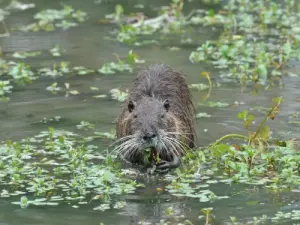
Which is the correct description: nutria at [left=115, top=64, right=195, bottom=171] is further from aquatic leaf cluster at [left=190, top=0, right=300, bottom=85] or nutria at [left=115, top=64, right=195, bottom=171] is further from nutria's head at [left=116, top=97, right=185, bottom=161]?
aquatic leaf cluster at [left=190, top=0, right=300, bottom=85]

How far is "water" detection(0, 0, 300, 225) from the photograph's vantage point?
249 inches

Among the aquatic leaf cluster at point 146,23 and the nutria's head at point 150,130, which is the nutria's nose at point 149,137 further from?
the aquatic leaf cluster at point 146,23

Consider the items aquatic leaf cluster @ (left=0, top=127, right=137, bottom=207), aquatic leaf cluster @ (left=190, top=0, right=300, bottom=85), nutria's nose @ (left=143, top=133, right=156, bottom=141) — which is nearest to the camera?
Result: aquatic leaf cluster @ (left=0, top=127, right=137, bottom=207)

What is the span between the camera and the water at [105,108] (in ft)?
20.8

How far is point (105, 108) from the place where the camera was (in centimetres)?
955

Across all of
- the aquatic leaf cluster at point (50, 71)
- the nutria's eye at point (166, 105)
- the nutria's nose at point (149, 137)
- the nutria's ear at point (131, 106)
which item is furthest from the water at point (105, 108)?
the nutria's ear at point (131, 106)

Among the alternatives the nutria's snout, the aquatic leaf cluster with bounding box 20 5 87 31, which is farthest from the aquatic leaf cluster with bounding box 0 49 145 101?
the nutria's snout

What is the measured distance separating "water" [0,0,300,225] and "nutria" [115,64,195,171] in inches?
12.8

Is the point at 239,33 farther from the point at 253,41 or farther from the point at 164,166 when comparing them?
the point at 164,166

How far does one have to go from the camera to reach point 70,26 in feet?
45.9

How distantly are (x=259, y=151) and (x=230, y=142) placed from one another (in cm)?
91

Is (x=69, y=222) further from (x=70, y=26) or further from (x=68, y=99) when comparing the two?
(x=70, y=26)

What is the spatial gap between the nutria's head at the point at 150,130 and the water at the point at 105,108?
361 millimetres

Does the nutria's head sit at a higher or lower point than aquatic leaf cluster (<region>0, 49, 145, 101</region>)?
lower
